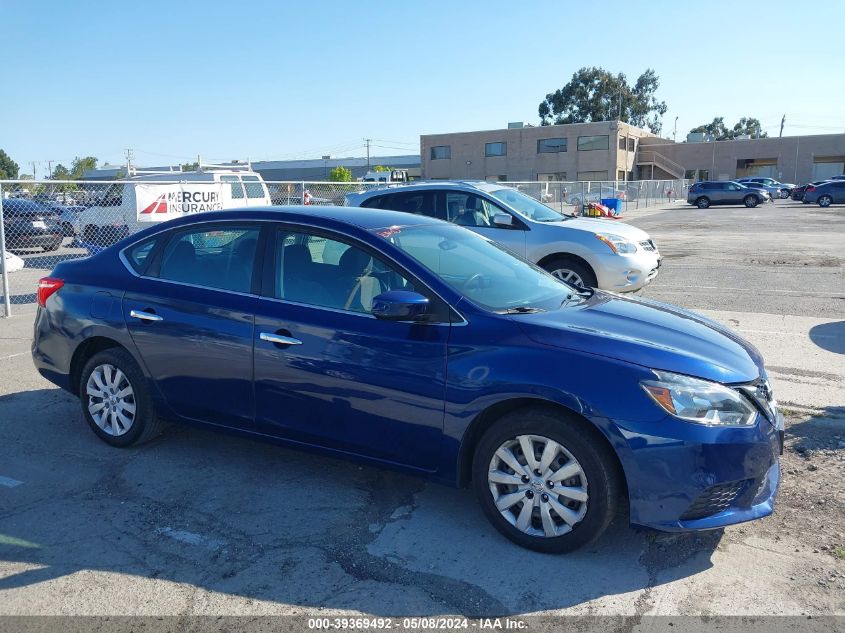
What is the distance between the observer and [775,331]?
852 centimetres

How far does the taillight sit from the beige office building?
59.8 metres

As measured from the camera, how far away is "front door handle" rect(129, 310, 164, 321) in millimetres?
4762

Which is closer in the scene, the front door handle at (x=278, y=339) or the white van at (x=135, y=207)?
the front door handle at (x=278, y=339)

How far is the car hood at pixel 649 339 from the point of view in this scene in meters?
3.56

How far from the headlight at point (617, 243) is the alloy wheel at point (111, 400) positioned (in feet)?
21.3

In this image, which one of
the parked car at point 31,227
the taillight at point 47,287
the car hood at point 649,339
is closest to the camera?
the car hood at point 649,339

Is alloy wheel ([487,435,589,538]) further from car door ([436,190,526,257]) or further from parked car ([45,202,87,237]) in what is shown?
parked car ([45,202,87,237])

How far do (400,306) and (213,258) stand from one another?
5.25 feet

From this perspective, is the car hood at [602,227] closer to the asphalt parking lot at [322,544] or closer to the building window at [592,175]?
the asphalt parking lot at [322,544]

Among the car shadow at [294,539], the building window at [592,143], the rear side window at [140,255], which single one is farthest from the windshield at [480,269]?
the building window at [592,143]

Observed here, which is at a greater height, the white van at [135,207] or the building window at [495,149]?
the building window at [495,149]

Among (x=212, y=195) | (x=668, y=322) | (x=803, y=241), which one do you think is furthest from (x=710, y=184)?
(x=668, y=322)

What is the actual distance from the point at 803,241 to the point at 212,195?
1538 cm

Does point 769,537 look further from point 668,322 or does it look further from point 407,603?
point 407,603
